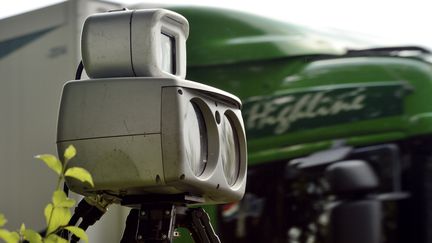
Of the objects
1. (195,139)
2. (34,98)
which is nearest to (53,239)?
(195,139)

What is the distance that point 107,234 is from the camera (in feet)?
17.9

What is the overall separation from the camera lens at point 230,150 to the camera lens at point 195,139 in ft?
0.27

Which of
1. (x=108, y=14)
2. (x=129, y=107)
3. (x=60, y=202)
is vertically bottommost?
(x=60, y=202)

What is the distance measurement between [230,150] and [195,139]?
0.24 meters

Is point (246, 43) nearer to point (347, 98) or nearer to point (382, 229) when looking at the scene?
point (347, 98)

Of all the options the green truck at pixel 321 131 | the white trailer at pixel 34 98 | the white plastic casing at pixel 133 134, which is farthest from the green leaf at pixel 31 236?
the white trailer at pixel 34 98

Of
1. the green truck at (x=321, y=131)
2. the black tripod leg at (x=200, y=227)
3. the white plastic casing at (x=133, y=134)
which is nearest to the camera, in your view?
the white plastic casing at (x=133, y=134)

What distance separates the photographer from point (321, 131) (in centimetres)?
504

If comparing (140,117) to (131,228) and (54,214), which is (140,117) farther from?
(54,214)

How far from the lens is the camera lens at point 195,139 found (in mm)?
2307

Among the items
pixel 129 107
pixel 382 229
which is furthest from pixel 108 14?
pixel 382 229

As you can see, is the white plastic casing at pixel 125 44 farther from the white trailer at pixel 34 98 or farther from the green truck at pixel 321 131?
the white trailer at pixel 34 98

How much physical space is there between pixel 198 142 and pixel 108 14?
0.35 metres

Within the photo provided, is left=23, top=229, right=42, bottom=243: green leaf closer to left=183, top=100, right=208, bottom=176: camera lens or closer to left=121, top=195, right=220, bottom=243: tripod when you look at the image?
left=183, top=100, right=208, bottom=176: camera lens
